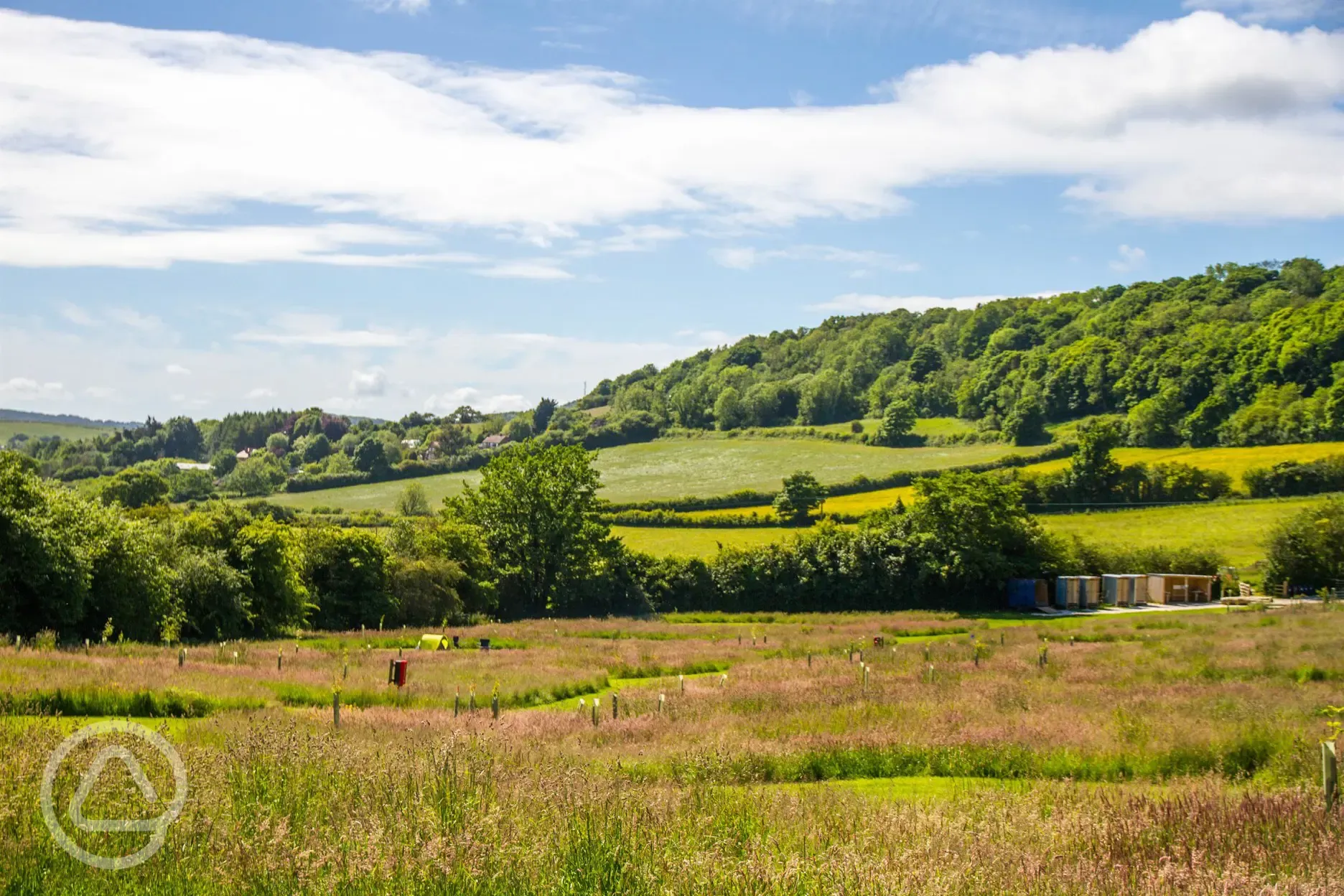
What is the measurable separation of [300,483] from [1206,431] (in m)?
110

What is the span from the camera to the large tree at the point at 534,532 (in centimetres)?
6356

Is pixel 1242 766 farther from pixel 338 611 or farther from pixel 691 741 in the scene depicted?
pixel 338 611

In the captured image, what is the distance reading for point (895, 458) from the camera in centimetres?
12550

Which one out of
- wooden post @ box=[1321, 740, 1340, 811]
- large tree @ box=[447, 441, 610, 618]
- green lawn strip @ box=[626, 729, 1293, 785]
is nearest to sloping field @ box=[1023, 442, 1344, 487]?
large tree @ box=[447, 441, 610, 618]

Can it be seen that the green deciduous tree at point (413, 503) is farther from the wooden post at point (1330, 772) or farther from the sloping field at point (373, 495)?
the wooden post at point (1330, 772)

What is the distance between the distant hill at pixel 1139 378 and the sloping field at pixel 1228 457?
16.4 feet

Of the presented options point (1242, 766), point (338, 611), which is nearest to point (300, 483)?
point (338, 611)

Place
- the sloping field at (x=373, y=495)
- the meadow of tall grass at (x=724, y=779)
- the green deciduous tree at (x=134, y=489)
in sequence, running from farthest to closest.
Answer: the sloping field at (x=373, y=495)
the green deciduous tree at (x=134, y=489)
the meadow of tall grass at (x=724, y=779)

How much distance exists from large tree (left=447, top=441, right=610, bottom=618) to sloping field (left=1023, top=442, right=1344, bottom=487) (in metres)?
54.1

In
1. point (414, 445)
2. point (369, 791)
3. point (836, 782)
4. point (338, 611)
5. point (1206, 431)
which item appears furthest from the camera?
point (414, 445)

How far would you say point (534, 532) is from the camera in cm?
6419

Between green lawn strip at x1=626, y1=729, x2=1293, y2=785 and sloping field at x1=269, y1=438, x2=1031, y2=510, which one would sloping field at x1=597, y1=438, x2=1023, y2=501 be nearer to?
sloping field at x1=269, y1=438, x2=1031, y2=510

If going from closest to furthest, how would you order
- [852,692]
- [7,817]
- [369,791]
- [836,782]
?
[7,817]
[369,791]
[836,782]
[852,692]

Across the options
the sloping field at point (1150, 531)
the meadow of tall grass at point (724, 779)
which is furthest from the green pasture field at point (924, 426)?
the meadow of tall grass at point (724, 779)
